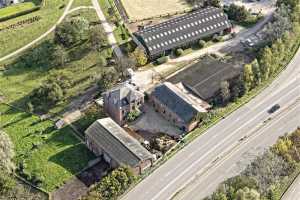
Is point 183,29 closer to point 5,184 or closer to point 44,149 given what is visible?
point 44,149

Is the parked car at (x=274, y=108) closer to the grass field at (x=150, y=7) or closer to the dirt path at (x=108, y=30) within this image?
the dirt path at (x=108, y=30)

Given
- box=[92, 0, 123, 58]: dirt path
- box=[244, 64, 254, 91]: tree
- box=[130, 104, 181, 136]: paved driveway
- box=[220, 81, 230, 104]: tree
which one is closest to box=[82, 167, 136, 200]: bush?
box=[130, 104, 181, 136]: paved driveway

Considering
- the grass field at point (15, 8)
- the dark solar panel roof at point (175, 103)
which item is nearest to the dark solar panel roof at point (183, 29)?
the dark solar panel roof at point (175, 103)

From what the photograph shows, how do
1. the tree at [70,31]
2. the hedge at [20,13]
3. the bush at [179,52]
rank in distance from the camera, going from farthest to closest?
the hedge at [20,13], the bush at [179,52], the tree at [70,31]

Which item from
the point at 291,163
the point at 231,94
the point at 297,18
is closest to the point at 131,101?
the point at 231,94

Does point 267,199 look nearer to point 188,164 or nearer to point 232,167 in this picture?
point 232,167

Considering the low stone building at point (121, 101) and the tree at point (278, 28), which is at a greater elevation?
the tree at point (278, 28)

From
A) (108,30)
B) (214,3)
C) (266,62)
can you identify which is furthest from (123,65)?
(214,3)
